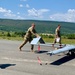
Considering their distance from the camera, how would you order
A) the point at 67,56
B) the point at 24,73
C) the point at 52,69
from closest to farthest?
1. the point at 24,73
2. the point at 52,69
3. the point at 67,56

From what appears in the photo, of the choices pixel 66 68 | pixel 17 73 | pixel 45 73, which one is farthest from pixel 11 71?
pixel 66 68

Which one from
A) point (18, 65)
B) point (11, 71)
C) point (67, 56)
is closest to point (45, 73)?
point (11, 71)

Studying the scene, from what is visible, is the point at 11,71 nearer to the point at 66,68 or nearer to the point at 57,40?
the point at 66,68

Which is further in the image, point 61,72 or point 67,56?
point 67,56

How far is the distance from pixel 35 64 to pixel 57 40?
7258 millimetres

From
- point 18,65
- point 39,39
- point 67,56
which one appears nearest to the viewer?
point 18,65

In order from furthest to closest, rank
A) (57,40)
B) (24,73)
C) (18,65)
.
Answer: (57,40) < (18,65) < (24,73)

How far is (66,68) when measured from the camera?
41.9ft

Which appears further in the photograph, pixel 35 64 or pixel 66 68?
pixel 35 64

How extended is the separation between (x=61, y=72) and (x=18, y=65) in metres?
2.58

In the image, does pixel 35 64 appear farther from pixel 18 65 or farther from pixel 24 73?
pixel 24 73

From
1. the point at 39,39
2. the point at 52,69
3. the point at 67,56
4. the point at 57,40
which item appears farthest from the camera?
the point at 57,40

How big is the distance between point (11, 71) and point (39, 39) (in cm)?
706

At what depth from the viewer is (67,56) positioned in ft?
56.2
